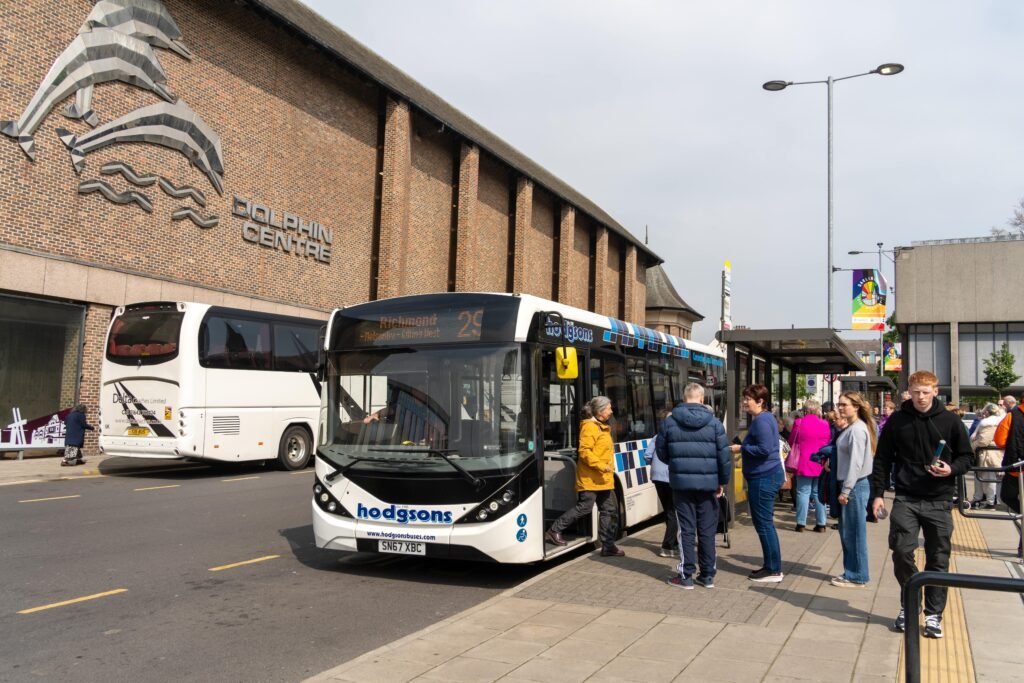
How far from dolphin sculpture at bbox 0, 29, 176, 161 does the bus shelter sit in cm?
1545

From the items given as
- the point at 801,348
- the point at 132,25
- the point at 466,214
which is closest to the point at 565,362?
the point at 801,348

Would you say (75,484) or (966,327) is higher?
(966,327)

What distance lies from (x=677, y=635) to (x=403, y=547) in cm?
272

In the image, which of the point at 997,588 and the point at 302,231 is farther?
the point at 302,231

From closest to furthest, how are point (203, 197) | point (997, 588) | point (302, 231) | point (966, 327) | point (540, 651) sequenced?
point (997, 588)
point (540, 651)
point (203, 197)
point (302, 231)
point (966, 327)

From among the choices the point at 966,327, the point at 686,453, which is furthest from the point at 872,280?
the point at 966,327

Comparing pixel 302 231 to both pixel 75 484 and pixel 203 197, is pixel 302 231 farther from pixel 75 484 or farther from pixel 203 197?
pixel 75 484

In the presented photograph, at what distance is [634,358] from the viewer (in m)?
10.7

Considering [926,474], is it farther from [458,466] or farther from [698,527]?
[458,466]

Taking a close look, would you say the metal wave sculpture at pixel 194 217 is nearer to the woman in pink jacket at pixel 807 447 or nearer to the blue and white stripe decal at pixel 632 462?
the blue and white stripe decal at pixel 632 462

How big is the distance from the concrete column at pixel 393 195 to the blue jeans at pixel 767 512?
74.3 ft

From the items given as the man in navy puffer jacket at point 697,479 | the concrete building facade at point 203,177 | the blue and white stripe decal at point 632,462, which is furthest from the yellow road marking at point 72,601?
the concrete building facade at point 203,177

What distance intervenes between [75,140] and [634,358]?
49.5 ft

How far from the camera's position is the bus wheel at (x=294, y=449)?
1816 centimetres
